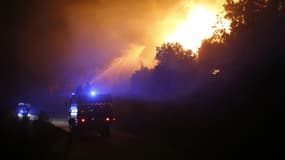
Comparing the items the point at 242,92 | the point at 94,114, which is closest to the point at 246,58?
the point at 242,92

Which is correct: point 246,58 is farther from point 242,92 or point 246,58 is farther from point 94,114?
point 94,114

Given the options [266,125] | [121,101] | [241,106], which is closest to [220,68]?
[241,106]

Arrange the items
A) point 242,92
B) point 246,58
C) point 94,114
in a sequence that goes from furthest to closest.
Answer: point 94,114 → point 246,58 → point 242,92

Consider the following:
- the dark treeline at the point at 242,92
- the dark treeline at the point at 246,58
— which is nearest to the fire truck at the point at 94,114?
the dark treeline at the point at 242,92

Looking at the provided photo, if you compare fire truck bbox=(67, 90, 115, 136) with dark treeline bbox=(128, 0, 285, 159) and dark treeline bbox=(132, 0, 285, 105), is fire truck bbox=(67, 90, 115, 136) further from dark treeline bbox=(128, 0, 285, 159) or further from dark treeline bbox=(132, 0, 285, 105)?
dark treeline bbox=(132, 0, 285, 105)

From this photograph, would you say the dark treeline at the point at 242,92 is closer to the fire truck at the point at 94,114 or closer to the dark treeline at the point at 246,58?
the dark treeline at the point at 246,58

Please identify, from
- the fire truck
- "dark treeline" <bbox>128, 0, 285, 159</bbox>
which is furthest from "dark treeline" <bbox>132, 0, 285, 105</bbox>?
the fire truck

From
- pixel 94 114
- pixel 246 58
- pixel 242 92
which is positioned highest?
pixel 246 58

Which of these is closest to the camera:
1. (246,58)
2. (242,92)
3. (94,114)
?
(242,92)

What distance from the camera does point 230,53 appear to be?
105 ft

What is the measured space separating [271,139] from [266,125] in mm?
1867

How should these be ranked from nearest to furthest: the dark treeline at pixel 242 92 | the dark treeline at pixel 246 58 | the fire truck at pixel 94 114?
1. the dark treeline at pixel 242 92
2. the dark treeline at pixel 246 58
3. the fire truck at pixel 94 114

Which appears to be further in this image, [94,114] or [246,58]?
[94,114]

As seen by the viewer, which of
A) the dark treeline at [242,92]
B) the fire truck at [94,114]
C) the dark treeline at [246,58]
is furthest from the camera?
the fire truck at [94,114]
